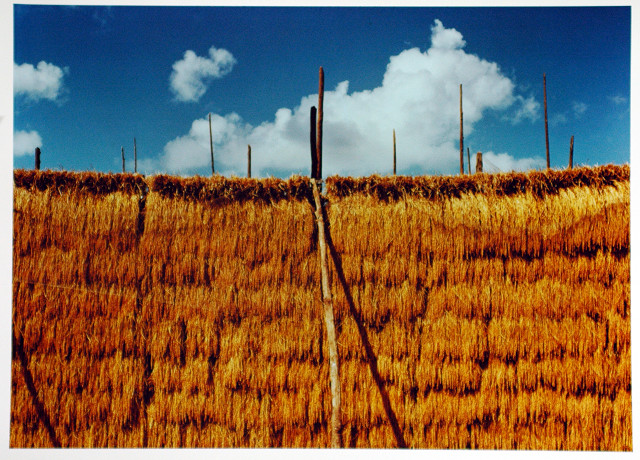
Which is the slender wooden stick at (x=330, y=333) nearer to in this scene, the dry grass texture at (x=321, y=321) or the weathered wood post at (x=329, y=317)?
the weathered wood post at (x=329, y=317)

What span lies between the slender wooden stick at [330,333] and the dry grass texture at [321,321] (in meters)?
0.11

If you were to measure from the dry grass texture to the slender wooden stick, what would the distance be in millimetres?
112

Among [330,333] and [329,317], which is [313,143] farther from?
[330,333]

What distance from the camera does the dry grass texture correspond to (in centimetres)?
302

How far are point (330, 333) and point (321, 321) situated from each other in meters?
0.16

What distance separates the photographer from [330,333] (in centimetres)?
298

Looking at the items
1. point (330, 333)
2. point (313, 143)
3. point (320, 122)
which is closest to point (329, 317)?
point (330, 333)

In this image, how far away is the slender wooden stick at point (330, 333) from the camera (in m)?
2.95

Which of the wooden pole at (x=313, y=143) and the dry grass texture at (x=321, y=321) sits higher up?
the wooden pole at (x=313, y=143)

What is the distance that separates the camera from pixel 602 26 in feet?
10.4

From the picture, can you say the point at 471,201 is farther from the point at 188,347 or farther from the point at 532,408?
the point at 188,347

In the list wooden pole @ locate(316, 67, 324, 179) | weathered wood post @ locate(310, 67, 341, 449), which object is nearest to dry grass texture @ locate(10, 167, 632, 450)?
weathered wood post @ locate(310, 67, 341, 449)

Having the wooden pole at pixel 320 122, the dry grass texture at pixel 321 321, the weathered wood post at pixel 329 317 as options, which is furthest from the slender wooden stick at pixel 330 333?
the wooden pole at pixel 320 122

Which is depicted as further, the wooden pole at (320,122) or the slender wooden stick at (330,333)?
the wooden pole at (320,122)
